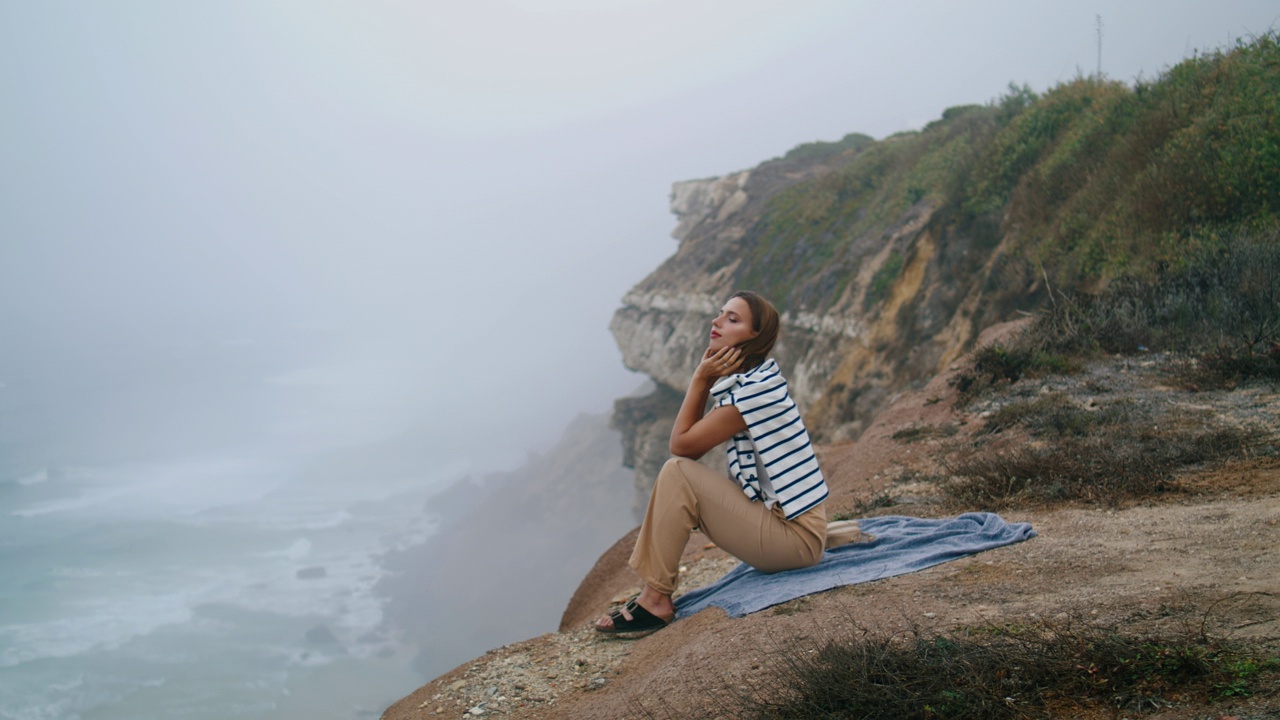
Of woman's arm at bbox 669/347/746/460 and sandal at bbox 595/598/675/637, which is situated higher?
woman's arm at bbox 669/347/746/460

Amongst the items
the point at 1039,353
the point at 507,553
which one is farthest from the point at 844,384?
the point at 507,553

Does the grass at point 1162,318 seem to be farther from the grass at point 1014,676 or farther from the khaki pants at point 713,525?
the grass at point 1014,676

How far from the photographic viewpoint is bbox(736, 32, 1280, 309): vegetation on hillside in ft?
31.3

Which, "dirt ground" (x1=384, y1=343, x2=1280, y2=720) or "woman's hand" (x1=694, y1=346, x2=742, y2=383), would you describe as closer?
"dirt ground" (x1=384, y1=343, x2=1280, y2=720)

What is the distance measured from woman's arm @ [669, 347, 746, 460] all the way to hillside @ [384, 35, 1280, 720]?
33.6 inches

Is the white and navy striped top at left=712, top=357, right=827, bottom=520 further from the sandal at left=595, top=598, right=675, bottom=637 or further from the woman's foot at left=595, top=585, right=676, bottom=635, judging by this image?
the sandal at left=595, top=598, right=675, bottom=637

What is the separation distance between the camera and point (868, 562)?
4.03 metres

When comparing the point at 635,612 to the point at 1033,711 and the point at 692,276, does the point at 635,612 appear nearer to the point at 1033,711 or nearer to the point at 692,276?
the point at 1033,711

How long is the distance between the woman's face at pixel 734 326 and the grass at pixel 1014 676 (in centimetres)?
168

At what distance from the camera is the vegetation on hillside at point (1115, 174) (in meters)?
9.53

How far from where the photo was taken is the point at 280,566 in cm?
4269

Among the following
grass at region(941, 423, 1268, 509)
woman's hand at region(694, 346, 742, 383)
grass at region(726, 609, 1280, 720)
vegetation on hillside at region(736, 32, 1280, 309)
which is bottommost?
grass at region(941, 423, 1268, 509)

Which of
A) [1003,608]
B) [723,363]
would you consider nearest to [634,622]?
[723,363]

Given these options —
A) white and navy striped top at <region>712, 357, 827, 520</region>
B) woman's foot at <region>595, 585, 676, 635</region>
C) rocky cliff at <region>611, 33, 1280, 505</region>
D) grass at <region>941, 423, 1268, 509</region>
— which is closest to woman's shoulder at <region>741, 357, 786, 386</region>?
white and navy striped top at <region>712, 357, 827, 520</region>
